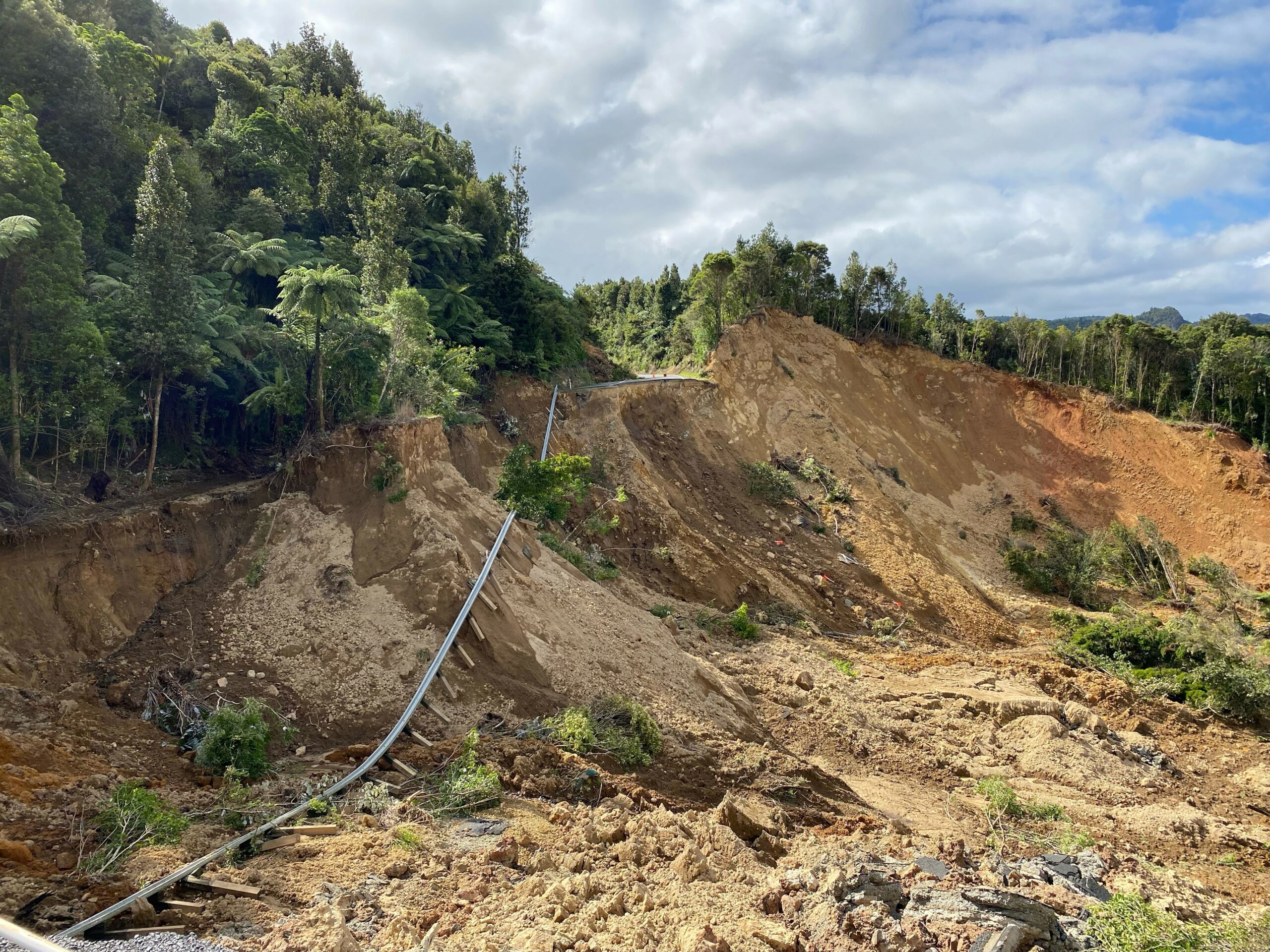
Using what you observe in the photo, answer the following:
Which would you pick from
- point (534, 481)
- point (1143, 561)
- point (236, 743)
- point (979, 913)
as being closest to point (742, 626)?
point (534, 481)

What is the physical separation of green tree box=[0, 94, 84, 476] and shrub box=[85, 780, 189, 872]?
266 inches

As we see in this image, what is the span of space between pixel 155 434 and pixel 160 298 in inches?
88.9

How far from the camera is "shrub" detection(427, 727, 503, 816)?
7.75 meters

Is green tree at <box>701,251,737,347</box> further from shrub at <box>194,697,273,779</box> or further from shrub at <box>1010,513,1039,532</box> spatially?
shrub at <box>194,697,273,779</box>

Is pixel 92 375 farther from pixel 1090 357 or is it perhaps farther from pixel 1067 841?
pixel 1090 357

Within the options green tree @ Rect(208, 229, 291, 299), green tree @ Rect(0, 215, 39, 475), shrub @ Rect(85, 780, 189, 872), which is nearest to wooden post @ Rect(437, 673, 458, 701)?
shrub @ Rect(85, 780, 189, 872)

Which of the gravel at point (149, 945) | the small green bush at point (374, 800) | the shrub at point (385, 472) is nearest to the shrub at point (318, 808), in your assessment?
the small green bush at point (374, 800)

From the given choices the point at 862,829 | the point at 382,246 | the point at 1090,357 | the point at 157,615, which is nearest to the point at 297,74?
the point at 382,246

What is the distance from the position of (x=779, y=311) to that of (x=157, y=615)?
28.6m

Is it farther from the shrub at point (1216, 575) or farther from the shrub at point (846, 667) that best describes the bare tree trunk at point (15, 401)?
the shrub at point (1216, 575)

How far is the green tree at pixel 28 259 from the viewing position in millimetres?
10562

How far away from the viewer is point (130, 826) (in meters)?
6.22

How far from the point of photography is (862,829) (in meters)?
9.37

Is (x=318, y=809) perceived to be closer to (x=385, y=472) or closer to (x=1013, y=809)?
(x=385, y=472)
